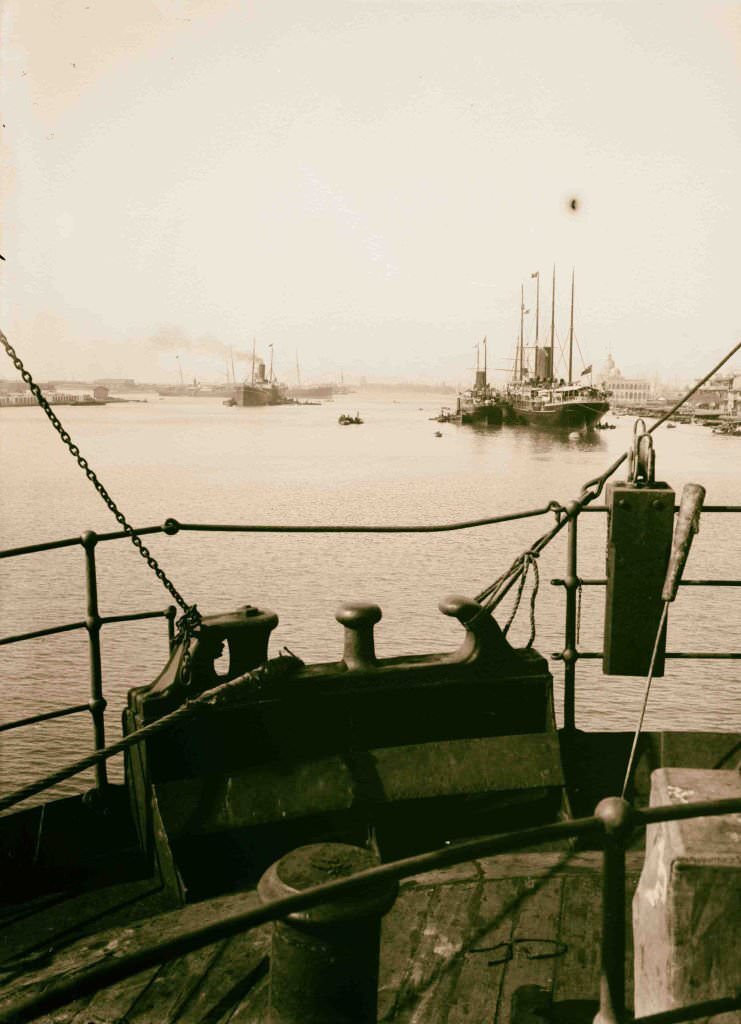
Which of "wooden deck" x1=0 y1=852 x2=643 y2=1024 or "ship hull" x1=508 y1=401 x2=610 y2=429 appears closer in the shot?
"wooden deck" x1=0 y1=852 x2=643 y2=1024

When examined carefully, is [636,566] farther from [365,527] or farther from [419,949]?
[419,949]

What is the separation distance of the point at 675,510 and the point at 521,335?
122 metres

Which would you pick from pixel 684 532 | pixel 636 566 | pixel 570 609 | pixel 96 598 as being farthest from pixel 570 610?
pixel 96 598

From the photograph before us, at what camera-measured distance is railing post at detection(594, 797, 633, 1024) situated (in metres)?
2.14

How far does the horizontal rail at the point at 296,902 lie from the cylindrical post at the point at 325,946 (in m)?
0.54

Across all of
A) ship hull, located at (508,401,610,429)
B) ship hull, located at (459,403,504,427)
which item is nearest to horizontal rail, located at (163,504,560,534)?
ship hull, located at (508,401,610,429)

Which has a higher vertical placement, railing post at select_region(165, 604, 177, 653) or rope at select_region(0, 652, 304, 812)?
railing post at select_region(165, 604, 177, 653)

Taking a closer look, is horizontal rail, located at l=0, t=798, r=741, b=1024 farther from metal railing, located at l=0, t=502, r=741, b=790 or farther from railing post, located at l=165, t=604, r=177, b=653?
railing post, located at l=165, t=604, r=177, b=653

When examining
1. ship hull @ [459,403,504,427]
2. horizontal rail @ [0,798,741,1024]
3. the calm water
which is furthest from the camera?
ship hull @ [459,403,504,427]

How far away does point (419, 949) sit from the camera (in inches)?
148

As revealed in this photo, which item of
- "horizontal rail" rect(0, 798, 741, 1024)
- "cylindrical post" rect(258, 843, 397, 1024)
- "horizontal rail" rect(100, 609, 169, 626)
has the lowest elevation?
"cylindrical post" rect(258, 843, 397, 1024)

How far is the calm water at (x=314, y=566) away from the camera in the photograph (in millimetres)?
16969

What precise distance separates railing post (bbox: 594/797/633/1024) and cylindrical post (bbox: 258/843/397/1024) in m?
0.62

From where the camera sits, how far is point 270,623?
5.05 metres
